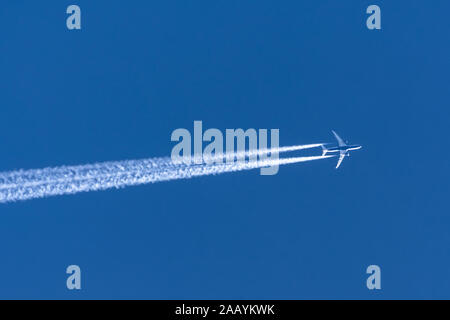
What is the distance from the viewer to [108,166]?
173 ft

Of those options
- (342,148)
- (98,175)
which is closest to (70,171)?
(98,175)

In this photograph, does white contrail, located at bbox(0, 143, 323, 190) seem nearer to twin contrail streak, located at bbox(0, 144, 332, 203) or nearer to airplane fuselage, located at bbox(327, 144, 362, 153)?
twin contrail streak, located at bbox(0, 144, 332, 203)

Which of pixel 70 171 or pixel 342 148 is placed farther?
pixel 342 148

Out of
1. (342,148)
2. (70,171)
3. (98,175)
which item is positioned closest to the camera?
(70,171)

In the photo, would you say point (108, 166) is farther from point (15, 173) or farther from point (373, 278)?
point (373, 278)

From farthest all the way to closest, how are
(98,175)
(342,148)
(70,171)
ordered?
(342,148) < (98,175) < (70,171)

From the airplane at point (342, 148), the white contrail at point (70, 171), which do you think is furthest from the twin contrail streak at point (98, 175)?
the airplane at point (342, 148)

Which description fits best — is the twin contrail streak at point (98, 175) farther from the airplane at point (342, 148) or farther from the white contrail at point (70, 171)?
the airplane at point (342, 148)

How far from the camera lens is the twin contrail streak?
47406 mm

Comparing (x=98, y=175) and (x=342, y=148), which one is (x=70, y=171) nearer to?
(x=98, y=175)

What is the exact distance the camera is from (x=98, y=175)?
51.6 metres

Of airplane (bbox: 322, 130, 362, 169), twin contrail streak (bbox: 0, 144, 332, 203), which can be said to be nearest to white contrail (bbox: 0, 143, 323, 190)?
twin contrail streak (bbox: 0, 144, 332, 203)
